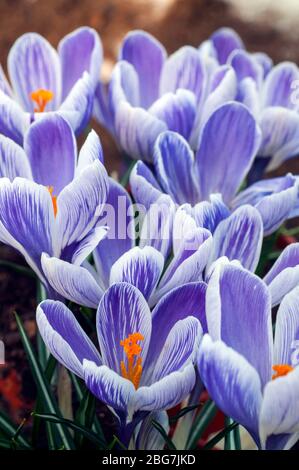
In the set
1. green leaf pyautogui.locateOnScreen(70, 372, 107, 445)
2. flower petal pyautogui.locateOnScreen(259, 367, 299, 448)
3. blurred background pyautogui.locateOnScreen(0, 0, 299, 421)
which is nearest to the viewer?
flower petal pyautogui.locateOnScreen(259, 367, 299, 448)

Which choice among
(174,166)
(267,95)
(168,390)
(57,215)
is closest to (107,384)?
(168,390)

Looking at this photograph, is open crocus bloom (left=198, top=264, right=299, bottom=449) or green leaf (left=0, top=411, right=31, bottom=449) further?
green leaf (left=0, top=411, right=31, bottom=449)

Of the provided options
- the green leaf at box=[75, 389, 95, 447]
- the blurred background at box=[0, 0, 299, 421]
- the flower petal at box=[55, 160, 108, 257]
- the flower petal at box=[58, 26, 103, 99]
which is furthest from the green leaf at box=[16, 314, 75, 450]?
the blurred background at box=[0, 0, 299, 421]

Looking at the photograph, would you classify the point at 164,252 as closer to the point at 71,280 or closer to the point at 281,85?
the point at 71,280

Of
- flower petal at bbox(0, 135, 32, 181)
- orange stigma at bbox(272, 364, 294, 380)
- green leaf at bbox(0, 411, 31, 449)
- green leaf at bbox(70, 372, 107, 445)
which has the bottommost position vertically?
green leaf at bbox(0, 411, 31, 449)

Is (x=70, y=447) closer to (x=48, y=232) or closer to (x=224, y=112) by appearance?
(x=48, y=232)

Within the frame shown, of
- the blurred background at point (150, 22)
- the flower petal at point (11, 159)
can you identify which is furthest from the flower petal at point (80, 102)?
the blurred background at point (150, 22)

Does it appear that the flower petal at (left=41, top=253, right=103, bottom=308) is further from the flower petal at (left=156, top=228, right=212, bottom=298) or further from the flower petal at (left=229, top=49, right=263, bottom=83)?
the flower petal at (left=229, top=49, right=263, bottom=83)
